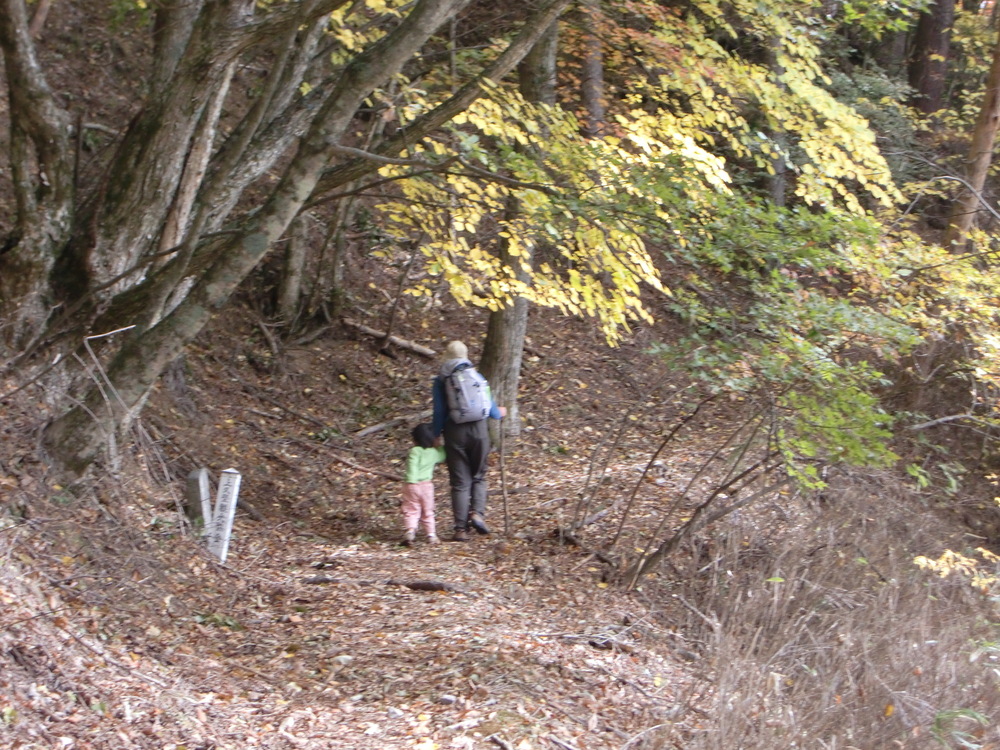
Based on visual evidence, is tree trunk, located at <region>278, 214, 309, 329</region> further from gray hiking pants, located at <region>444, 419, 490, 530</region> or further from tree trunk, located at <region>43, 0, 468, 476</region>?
tree trunk, located at <region>43, 0, 468, 476</region>

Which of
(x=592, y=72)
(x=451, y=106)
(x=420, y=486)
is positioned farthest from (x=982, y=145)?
(x=420, y=486)

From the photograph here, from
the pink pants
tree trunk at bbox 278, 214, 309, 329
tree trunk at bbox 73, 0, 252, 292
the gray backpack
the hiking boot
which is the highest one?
tree trunk at bbox 73, 0, 252, 292

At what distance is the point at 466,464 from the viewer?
868 centimetres

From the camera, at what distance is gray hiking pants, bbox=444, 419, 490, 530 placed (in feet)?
28.0

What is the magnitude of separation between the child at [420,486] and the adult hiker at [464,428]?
0.12 m

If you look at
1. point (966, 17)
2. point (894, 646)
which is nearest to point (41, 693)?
point (894, 646)

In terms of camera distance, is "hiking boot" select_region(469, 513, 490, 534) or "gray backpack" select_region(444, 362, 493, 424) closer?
"gray backpack" select_region(444, 362, 493, 424)

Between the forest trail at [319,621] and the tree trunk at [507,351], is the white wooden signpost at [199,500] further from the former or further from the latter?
the tree trunk at [507,351]

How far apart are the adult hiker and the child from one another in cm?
12

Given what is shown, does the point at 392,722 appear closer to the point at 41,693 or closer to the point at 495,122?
the point at 41,693

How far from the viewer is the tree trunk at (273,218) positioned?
6344mm

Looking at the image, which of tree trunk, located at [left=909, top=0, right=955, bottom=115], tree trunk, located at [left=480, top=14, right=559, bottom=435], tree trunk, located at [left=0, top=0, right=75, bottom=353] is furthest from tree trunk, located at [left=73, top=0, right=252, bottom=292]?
tree trunk, located at [left=909, top=0, right=955, bottom=115]

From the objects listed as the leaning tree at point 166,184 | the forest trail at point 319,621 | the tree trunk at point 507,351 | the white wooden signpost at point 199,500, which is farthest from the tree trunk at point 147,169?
the tree trunk at point 507,351

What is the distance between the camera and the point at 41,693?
4.53 m
